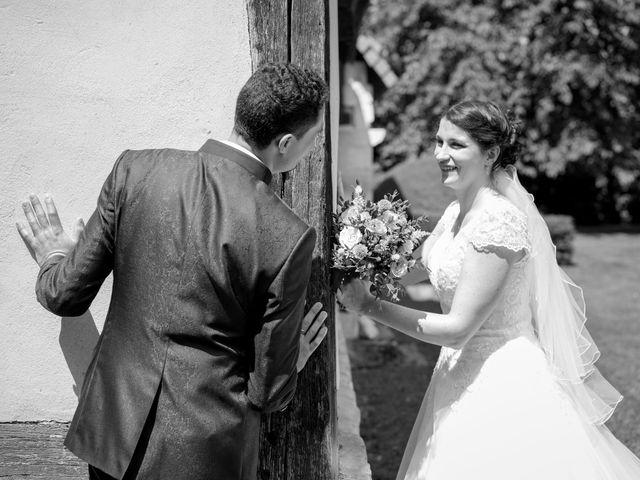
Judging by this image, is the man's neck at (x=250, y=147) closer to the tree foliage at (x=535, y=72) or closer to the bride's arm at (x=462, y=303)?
the bride's arm at (x=462, y=303)

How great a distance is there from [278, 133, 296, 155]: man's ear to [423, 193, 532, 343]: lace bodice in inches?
40.0

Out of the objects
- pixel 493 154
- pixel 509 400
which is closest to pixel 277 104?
pixel 493 154

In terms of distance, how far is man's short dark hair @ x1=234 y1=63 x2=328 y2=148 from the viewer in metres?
1.97

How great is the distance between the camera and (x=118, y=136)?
2652mm

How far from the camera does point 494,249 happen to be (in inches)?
106

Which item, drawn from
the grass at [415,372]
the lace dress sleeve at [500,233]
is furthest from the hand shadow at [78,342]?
the grass at [415,372]

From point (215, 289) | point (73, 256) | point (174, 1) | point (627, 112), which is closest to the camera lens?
point (215, 289)

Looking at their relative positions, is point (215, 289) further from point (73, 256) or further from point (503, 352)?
point (503, 352)

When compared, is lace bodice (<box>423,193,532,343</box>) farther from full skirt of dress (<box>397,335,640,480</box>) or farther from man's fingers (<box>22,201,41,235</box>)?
man's fingers (<box>22,201,41,235</box>)

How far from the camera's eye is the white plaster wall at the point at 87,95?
2.59 metres

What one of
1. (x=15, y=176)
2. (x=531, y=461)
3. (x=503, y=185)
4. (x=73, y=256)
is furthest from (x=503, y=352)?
(x=15, y=176)

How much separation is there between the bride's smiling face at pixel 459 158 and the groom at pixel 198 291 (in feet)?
3.33

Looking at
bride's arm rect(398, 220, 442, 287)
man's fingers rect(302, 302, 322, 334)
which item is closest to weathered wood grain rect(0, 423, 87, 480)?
man's fingers rect(302, 302, 322, 334)

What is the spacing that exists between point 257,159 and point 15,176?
1.15 metres
